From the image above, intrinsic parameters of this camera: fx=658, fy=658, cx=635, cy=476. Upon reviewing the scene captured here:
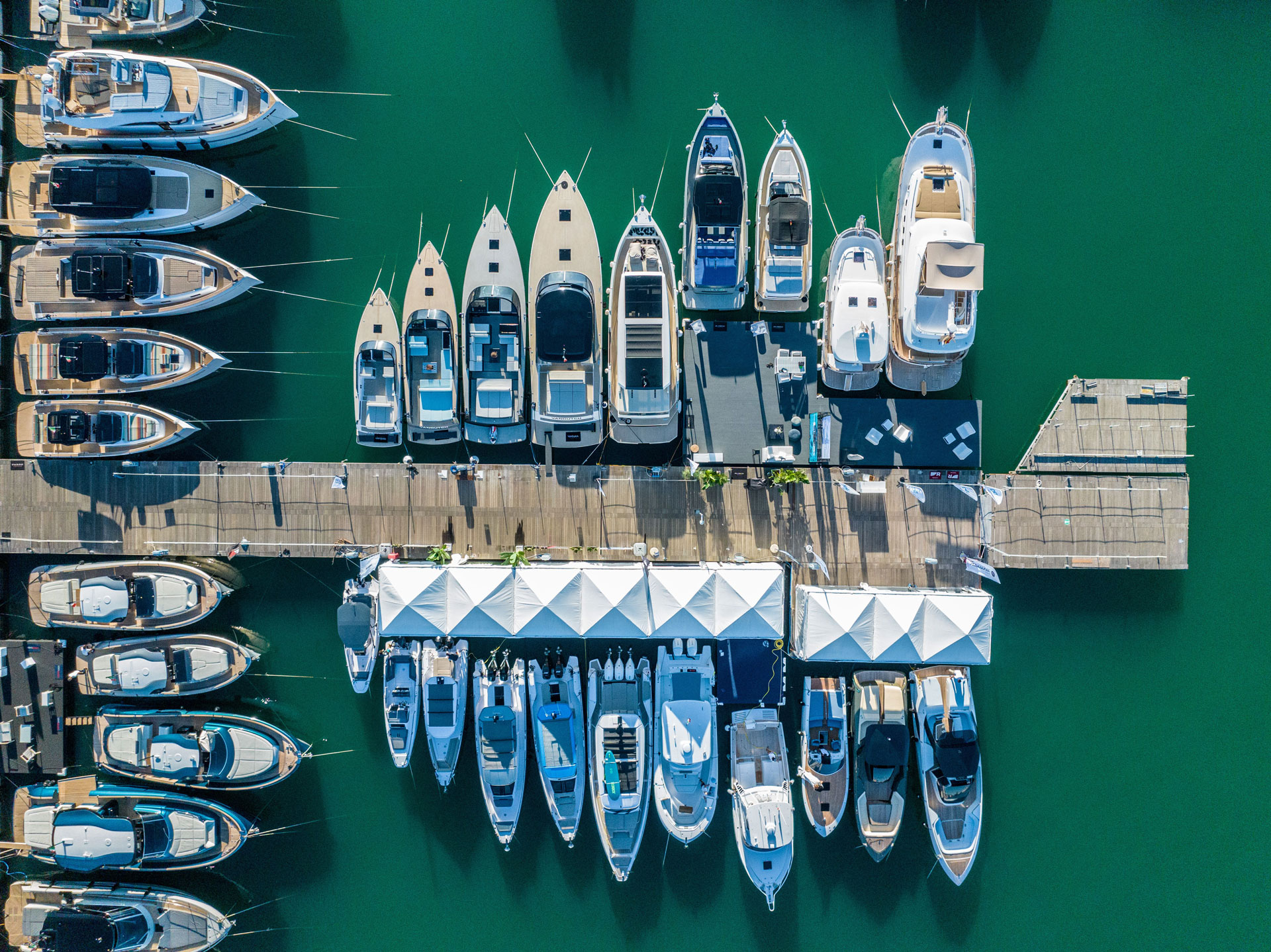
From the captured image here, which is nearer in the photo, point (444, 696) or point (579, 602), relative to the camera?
point (579, 602)

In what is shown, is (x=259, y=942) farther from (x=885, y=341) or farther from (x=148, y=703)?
(x=885, y=341)

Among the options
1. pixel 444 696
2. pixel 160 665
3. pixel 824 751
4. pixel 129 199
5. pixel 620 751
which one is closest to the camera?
pixel 129 199

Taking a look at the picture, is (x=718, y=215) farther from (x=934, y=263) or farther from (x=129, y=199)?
(x=129, y=199)

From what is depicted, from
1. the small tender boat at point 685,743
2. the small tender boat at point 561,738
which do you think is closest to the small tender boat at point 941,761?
the small tender boat at point 685,743

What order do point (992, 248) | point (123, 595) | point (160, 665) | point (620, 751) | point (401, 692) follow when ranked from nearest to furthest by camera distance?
point (123, 595) < point (160, 665) < point (620, 751) < point (401, 692) < point (992, 248)

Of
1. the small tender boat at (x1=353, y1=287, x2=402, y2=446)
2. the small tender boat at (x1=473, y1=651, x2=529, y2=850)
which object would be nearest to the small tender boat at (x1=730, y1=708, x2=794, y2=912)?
the small tender boat at (x1=473, y1=651, x2=529, y2=850)

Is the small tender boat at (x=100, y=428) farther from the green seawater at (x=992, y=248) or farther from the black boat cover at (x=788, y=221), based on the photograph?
the black boat cover at (x=788, y=221)

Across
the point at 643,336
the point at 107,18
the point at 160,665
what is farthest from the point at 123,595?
the point at 107,18
